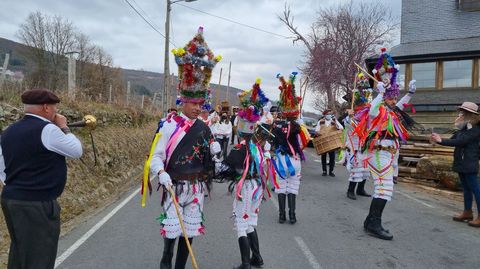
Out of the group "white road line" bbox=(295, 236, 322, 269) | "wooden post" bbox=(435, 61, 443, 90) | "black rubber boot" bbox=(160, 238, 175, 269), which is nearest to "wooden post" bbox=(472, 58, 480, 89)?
"wooden post" bbox=(435, 61, 443, 90)

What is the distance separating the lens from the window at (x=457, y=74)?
18.3 meters

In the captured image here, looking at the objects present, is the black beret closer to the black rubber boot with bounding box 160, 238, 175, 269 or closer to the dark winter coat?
the black rubber boot with bounding box 160, 238, 175, 269

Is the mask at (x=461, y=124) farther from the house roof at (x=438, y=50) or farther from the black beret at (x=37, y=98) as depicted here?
the house roof at (x=438, y=50)

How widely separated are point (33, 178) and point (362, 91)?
23.6ft

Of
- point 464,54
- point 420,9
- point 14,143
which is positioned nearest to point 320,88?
point 420,9

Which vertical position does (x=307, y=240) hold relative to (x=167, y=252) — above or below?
below

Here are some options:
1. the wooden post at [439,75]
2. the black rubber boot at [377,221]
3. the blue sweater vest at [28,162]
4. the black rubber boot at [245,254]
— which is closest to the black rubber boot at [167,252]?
the black rubber boot at [245,254]

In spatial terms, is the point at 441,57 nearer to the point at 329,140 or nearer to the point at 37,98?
the point at 329,140

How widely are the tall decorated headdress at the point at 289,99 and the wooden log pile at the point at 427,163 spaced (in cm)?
583

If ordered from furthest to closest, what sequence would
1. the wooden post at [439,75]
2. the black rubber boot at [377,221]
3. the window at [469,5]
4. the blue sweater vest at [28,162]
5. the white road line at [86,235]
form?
the window at [469,5]
the wooden post at [439,75]
the black rubber boot at [377,221]
the white road line at [86,235]
the blue sweater vest at [28,162]

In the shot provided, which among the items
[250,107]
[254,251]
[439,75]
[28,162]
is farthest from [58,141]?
[439,75]

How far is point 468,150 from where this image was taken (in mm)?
6773

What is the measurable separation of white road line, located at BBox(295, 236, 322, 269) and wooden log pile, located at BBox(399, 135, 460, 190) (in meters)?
6.27

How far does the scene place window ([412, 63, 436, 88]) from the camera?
18969 mm
